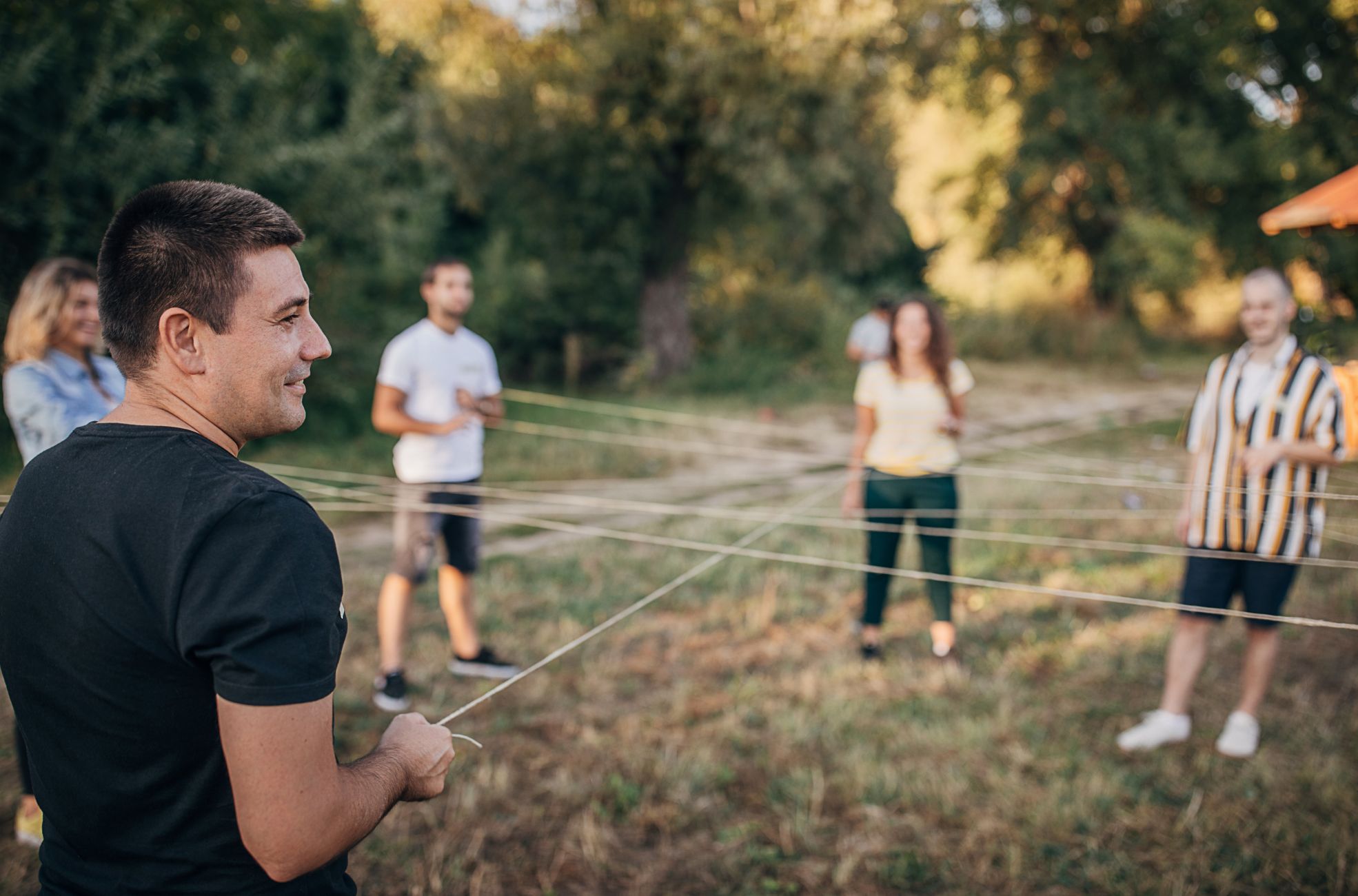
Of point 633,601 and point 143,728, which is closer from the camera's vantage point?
point 143,728

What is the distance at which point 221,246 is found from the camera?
4.13 feet

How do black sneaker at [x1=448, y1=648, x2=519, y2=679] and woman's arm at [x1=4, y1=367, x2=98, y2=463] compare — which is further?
black sneaker at [x1=448, y1=648, x2=519, y2=679]

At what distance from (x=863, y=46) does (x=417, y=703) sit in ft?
38.2

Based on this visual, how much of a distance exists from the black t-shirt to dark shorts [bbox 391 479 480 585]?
2833mm

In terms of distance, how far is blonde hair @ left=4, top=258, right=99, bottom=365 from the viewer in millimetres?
3010

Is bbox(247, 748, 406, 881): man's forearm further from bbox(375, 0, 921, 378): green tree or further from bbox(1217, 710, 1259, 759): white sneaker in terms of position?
bbox(375, 0, 921, 378): green tree

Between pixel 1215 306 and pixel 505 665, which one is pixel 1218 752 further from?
pixel 1215 306

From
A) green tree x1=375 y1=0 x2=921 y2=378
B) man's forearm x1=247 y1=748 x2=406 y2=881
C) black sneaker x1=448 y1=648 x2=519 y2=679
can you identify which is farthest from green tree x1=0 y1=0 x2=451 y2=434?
man's forearm x1=247 y1=748 x2=406 y2=881

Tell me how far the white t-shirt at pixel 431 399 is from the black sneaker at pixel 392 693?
3.16 feet

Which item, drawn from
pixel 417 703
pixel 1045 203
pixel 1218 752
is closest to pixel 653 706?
pixel 417 703

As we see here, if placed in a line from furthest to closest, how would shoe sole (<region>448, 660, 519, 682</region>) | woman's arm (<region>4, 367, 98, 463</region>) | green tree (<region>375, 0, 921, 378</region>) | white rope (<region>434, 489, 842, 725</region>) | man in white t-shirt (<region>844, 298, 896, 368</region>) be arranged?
green tree (<region>375, 0, 921, 378</region>) < man in white t-shirt (<region>844, 298, 896, 368</region>) < shoe sole (<region>448, 660, 519, 682</region>) < woman's arm (<region>4, 367, 98, 463</region>) < white rope (<region>434, 489, 842, 725</region>)

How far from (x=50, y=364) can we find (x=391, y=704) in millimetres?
2070

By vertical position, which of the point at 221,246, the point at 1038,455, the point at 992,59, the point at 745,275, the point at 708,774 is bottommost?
the point at 708,774

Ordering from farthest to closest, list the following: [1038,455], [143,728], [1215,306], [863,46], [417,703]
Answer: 1. [1215,306]
2. [863,46]
3. [1038,455]
4. [417,703]
5. [143,728]
